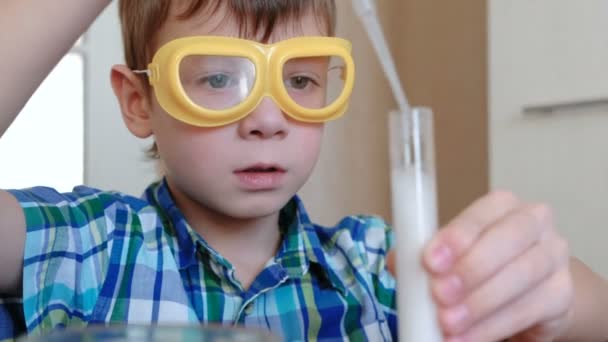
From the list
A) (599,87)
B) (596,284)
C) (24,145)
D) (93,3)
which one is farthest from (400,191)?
(24,145)

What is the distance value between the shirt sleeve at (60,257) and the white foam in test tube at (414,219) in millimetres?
437

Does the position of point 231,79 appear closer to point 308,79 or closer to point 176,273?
point 308,79

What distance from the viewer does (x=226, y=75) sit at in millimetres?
814

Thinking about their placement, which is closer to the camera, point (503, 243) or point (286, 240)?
point (503, 243)

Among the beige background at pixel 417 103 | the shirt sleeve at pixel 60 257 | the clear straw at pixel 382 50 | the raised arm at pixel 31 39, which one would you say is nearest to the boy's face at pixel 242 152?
the shirt sleeve at pixel 60 257

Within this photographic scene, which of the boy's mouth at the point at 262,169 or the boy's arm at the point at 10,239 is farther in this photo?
the boy's mouth at the point at 262,169

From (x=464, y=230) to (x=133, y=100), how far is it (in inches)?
23.4

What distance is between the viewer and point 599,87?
150 cm

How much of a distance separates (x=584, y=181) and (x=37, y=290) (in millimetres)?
1166

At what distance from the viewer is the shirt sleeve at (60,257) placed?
0.74 metres

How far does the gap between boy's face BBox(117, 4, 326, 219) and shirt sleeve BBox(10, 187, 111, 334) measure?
0.39 ft

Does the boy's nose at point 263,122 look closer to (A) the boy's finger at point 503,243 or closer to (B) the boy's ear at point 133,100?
(B) the boy's ear at point 133,100

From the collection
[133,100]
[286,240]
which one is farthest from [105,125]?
[286,240]

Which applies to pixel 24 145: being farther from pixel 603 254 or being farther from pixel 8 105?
pixel 603 254
